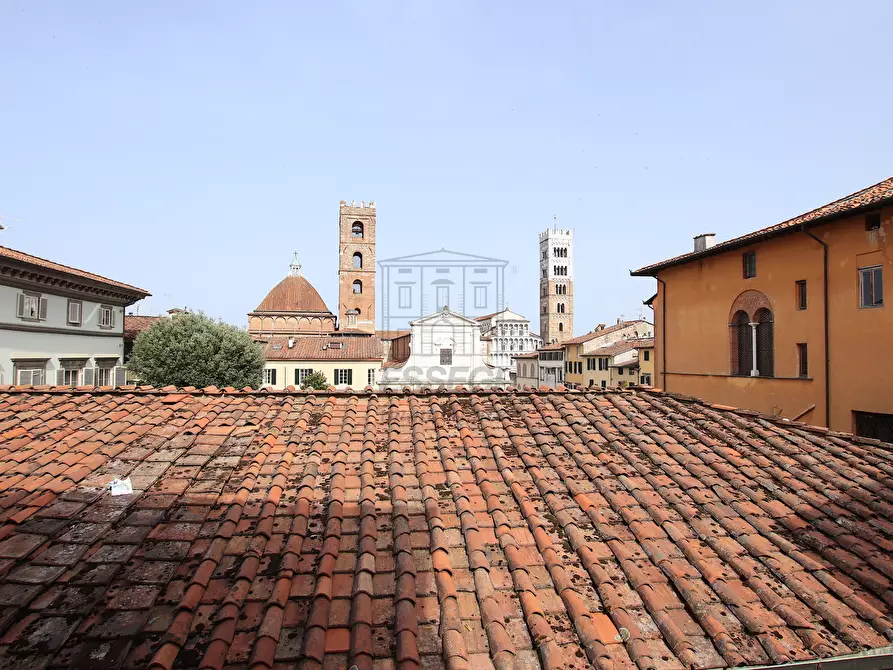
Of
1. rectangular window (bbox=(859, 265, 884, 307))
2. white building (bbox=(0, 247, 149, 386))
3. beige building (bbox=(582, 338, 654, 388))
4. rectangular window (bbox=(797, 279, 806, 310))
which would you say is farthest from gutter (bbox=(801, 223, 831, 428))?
white building (bbox=(0, 247, 149, 386))

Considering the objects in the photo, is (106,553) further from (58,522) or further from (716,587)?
(716,587)

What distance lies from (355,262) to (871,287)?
198ft

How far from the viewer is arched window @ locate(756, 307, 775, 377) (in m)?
14.7

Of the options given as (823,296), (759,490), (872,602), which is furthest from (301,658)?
(823,296)

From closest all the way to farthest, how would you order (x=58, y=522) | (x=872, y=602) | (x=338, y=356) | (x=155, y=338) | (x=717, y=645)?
(x=717, y=645)
(x=872, y=602)
(x=58, y=522)
(x=155, y=338)
(x=338, y=356)

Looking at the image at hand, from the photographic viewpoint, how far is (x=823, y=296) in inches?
504

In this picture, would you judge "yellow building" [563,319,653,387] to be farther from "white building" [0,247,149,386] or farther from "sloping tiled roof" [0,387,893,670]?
"sloping tiled roof" [0,387,893,670]

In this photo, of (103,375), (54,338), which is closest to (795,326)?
(54,338)

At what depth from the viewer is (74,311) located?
23.4 m

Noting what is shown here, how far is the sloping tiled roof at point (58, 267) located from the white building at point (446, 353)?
58.5 feet

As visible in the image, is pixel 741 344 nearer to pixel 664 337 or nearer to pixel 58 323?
pixel 664 337

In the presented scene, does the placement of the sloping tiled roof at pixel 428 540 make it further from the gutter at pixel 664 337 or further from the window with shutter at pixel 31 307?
the window with shutter at pixel 31 307

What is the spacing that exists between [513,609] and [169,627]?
1853 millimetres

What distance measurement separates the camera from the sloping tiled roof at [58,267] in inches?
755
